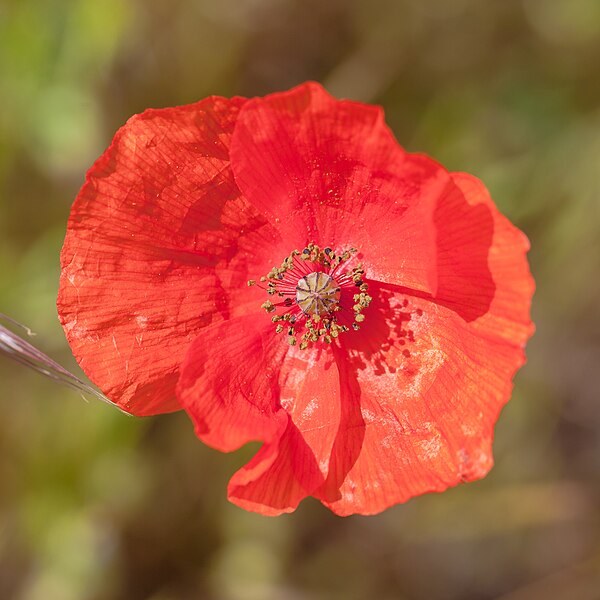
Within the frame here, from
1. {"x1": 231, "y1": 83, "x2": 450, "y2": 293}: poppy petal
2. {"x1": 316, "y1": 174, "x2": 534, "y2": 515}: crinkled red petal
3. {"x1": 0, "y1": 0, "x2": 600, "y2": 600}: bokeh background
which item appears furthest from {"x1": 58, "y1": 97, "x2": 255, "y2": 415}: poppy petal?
{"x1": 0, "y1": 0, "x2": 600, "y2": 600}: bokeh background

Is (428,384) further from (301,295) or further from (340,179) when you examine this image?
(340,179)

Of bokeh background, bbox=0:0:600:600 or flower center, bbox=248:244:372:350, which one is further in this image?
bokeh background, bbox=0:0:600:600

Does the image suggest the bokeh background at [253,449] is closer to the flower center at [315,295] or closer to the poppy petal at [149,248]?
the poppy petal at [149,248]

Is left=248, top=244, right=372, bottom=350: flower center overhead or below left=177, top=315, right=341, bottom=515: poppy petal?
overhead

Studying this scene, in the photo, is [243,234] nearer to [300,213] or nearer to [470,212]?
[300,213]

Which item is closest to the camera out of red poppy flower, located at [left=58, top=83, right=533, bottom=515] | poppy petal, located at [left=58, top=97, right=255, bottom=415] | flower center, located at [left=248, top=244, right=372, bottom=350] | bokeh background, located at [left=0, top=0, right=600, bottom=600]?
red poppy flower, located at [left=58, top=83, right=533, bottom=515]

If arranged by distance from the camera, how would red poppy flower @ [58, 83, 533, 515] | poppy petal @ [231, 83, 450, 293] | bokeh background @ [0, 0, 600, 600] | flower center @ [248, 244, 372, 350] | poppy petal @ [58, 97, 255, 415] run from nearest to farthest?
poppy petal @ [231, 83, 450, 293]
red poppy flower @ [58, 83, 533, 515]
poppy petal @ [58, 97, 255, 415]
flower center @ [248, 244, 372, 350]
bokeh background @ [0, 0, 600, 600]

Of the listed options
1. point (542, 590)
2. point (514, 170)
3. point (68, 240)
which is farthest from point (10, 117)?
point (542, 590)

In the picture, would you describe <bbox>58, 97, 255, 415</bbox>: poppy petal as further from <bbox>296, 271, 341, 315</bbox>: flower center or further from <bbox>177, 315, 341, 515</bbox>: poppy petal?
<bbox>296, 271, 341, 315</bbox>: flower center
